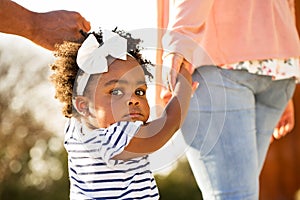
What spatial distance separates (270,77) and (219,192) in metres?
0.44

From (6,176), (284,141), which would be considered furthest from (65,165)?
(284,141)

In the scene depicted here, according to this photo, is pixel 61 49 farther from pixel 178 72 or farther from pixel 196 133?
pixel 196 133

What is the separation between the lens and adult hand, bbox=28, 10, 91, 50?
2752 mm

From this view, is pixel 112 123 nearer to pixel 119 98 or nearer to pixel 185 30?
pixel 119 98

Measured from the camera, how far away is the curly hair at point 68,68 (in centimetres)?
262

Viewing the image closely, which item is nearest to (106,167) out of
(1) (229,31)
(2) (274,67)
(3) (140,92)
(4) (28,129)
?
(3) (140,92)

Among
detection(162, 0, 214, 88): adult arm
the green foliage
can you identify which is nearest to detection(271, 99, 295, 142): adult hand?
detection(162, 0, 214, 88): adult arm

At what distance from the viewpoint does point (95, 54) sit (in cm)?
251

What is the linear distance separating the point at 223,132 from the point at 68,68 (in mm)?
579

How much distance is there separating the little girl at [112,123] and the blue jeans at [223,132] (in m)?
0.26

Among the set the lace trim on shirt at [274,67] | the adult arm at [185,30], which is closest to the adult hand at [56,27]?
the adult arm at [185,30]

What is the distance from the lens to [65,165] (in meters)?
8.57

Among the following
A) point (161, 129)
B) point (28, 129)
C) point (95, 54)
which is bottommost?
point (28, 129)

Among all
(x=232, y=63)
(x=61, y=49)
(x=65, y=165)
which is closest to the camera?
(x=61, y=49)
